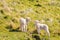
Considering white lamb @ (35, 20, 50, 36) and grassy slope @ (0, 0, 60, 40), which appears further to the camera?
white lamb @ (35, 20, 50, 36)

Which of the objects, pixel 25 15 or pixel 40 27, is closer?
pixel 40 27

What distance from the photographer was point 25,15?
22750mm

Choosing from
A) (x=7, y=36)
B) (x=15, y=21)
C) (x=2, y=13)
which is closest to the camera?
(x=7, y=36)

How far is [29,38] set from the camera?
16.3 meters

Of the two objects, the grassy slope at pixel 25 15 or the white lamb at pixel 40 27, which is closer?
the grassy slope at pixel 25 15

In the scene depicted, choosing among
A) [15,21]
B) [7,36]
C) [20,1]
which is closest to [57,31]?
[15,21]

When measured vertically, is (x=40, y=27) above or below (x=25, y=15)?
above

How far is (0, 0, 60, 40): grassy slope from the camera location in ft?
54.5

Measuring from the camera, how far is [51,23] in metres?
21.7

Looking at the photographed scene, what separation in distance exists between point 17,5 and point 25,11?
2641 mm

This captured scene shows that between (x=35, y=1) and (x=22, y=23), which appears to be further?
(x=35, y=1)

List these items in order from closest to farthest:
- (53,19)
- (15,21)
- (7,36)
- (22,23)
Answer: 1. (7,36)
2. (22,23)
3. (15,21)
4. (53,19)

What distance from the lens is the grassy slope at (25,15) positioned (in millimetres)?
16609

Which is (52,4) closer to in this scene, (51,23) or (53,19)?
(53,19)
